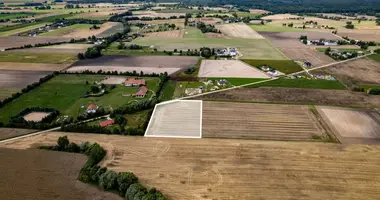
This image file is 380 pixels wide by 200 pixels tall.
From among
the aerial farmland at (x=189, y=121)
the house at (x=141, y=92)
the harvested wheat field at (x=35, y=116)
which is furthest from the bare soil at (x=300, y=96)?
the harvested wheat field at (x=35, y=116)

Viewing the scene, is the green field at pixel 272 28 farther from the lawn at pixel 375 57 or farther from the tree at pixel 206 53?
the tree at pixel 206 53

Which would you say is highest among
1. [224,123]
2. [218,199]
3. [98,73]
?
[98,73]

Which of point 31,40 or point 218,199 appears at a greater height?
point 31,40

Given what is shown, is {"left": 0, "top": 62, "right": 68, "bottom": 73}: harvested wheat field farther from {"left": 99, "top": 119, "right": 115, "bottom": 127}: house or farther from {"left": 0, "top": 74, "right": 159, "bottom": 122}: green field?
{"left": 99, "top": 119, "right": 115, "bottom": 127}: house

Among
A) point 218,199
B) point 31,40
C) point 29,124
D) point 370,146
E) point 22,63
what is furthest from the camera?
point 31,40

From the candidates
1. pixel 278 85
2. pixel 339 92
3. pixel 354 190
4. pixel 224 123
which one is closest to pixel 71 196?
pixel 224 123

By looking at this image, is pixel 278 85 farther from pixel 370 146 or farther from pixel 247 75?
pixel 370 146
